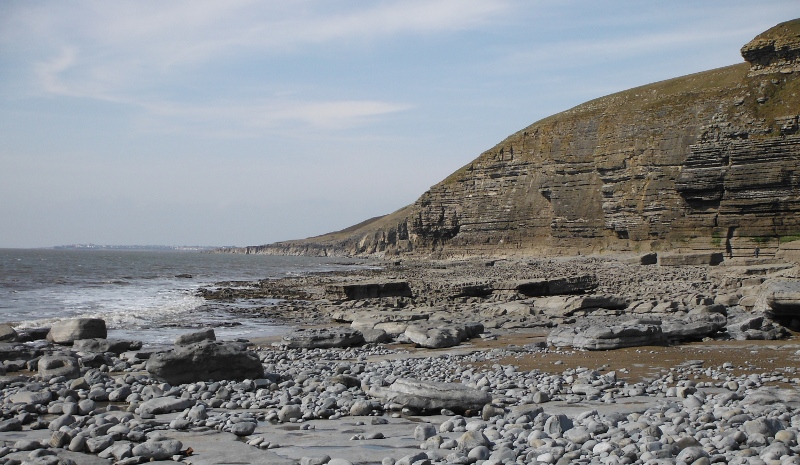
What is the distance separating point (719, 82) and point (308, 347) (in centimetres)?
5921

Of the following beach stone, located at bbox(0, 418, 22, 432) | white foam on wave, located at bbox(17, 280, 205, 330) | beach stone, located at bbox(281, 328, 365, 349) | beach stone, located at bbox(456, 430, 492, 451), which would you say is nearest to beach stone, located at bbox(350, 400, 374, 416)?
beach stone, located at bbox(456, 430, 492, 451)

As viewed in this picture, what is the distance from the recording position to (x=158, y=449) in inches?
259

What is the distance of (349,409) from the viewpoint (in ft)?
28.3

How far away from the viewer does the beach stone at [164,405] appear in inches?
335

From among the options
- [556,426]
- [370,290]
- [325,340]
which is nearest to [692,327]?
[325,340]

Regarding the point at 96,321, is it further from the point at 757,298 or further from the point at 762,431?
the point at 757,298

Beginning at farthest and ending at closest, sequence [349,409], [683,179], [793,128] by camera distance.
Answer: [683,179] < [793,128] < [349,409]

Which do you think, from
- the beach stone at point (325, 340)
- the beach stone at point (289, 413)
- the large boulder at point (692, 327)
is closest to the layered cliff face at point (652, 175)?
the large boulder at point (692, 327)

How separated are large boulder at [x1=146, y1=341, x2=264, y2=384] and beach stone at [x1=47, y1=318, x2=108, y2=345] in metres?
7.74

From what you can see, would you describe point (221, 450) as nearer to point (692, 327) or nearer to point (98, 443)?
point (98, 443)

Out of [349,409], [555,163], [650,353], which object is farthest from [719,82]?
[349,409]

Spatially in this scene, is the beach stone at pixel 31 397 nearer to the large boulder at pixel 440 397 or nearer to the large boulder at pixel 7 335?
the large boulder at pixel 440 397

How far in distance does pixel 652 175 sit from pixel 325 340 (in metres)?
45.2

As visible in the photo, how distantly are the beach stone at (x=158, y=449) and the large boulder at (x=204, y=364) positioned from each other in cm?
399
